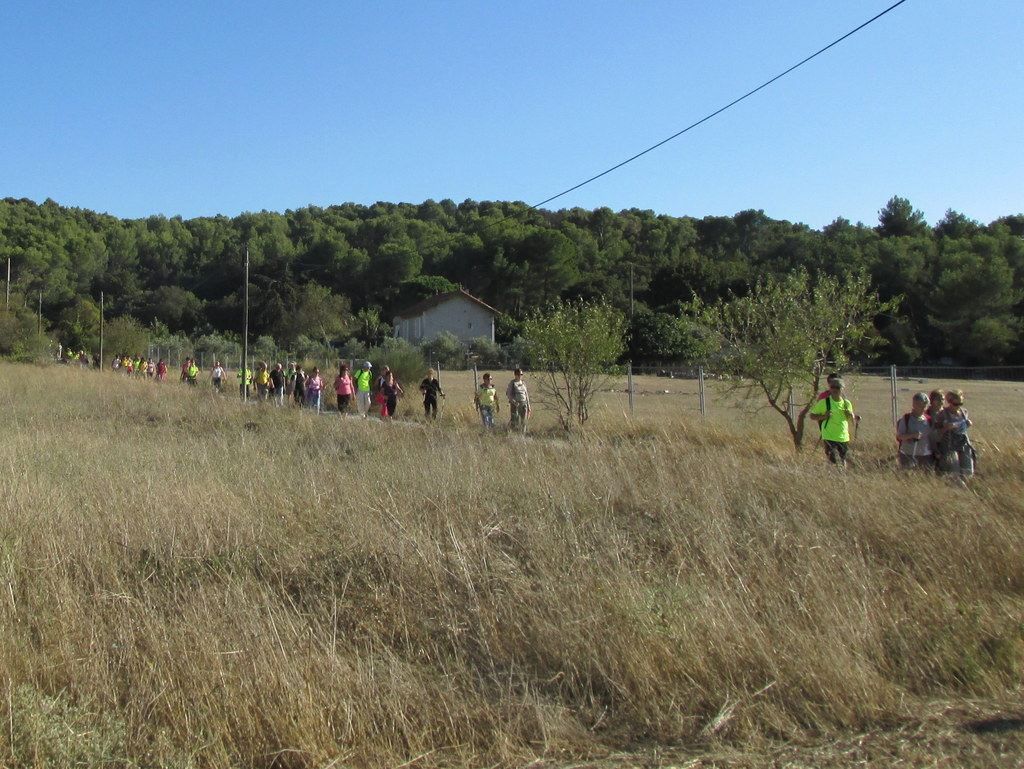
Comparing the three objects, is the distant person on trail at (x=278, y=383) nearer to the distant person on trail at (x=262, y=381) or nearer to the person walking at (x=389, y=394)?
the distant person on trail at (x=262, y=381)

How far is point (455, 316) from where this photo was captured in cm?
6600

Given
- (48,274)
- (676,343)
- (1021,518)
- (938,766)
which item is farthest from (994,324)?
(48,274)

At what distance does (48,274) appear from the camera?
70.6m

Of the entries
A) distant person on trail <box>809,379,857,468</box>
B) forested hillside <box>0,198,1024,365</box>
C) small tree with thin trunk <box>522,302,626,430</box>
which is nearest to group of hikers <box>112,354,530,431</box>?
small tree with thin trunk <box>522,302,626,430</box>

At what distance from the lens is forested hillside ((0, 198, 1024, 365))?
54.1 meters

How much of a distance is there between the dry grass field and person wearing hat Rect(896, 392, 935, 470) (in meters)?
2.20

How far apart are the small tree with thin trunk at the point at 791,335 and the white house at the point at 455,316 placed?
5084 cm

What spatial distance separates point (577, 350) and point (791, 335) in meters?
4.80

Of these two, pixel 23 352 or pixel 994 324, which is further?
pixel 994 324

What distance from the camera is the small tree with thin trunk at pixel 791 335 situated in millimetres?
13180

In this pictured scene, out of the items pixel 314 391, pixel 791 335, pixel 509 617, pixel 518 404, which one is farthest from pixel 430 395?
pixel 509 617

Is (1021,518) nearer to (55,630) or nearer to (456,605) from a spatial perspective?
(456,605)

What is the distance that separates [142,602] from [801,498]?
172 inches

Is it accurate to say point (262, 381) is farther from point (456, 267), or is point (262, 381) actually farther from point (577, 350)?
point (456, 267)
